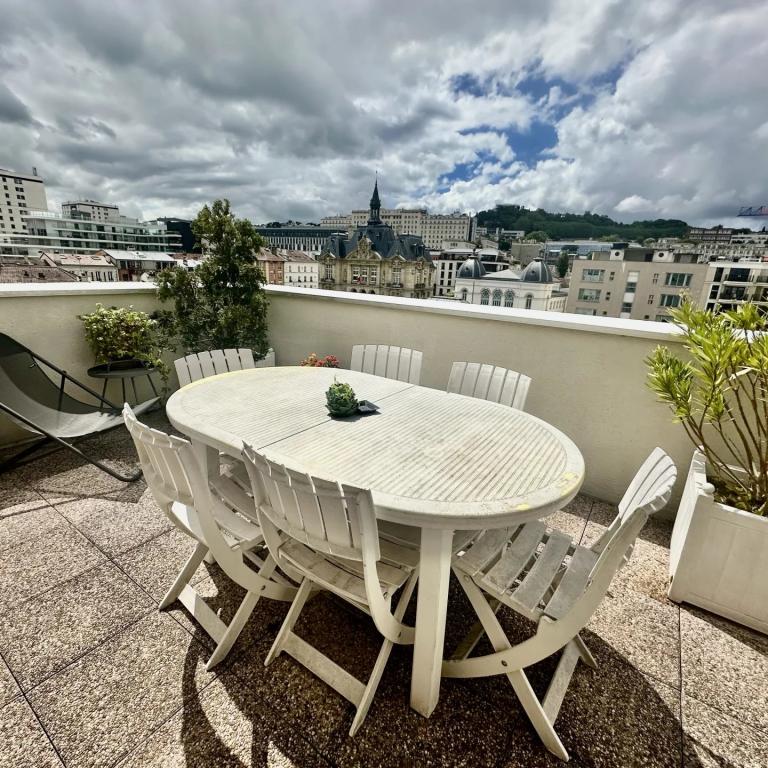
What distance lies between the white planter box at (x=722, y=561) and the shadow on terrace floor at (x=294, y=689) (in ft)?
0.26

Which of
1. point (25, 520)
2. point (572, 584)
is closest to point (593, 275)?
point (572, 584)

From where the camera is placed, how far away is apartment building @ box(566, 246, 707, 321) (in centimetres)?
3375

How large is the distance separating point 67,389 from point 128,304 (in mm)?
938

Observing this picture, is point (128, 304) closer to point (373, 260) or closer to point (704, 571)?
point (704, 571)

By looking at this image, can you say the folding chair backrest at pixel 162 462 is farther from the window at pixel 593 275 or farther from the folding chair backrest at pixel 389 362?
the window at pixel 593 275

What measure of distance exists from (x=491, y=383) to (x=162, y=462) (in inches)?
70.7

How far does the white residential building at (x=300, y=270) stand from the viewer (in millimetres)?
45022

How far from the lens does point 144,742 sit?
116 cm

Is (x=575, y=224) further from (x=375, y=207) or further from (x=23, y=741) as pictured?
(x=23, y=741)

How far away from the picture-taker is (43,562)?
186cm

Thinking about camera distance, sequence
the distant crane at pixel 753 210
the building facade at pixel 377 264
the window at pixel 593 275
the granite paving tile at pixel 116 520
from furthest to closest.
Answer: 1. the building facade at pixel 377 264
2. the window at pixel 593 275
3. the distant crane at pixel 753 210
4. the granite paving tile at pixel 116 520

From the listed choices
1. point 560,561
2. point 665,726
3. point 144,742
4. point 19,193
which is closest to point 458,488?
point 560,561

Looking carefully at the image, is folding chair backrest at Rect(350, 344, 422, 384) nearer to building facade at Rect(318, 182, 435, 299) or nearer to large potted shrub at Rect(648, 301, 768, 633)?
large potted shrub at Rect(648, 301, 768, 633)

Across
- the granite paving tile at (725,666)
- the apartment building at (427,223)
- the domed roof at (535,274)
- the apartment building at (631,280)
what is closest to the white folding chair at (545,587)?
the granite paving tile at (725,666)
